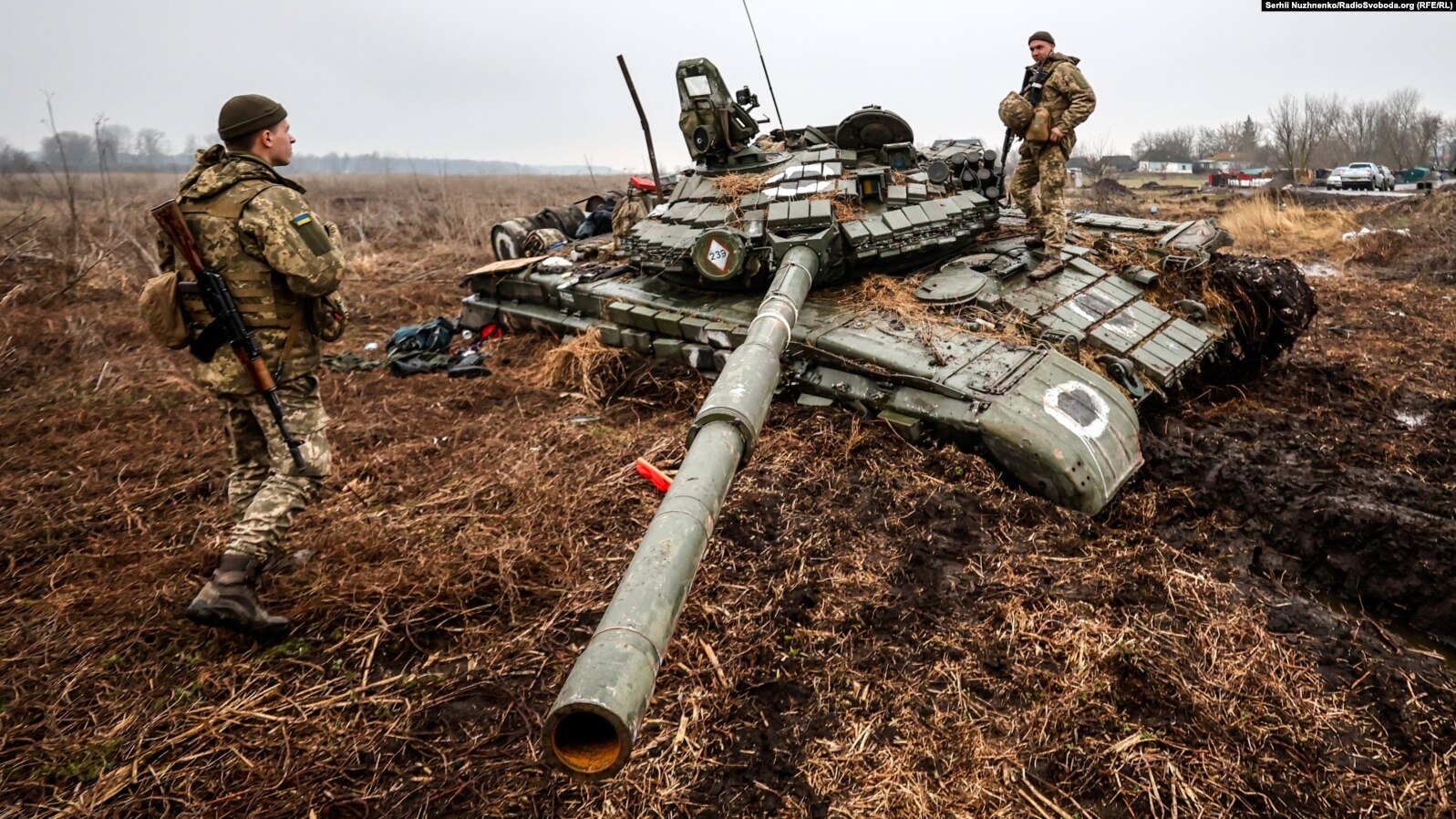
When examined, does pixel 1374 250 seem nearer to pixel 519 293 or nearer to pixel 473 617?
pixel 519 293

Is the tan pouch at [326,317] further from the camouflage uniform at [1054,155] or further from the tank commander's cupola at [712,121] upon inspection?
the camouflage uniform at [1054,155]

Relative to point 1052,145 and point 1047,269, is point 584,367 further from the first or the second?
point 1052,145

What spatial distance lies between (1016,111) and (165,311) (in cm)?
632

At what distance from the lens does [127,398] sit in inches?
265

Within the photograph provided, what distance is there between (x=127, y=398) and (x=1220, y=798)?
8.10 metres

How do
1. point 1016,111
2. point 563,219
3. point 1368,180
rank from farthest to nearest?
point 1368,180 → point 563,219 → point 1016,111

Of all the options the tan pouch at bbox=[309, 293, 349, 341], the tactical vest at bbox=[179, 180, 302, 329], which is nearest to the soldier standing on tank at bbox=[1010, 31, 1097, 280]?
the tan pouch at bbox=[309, 293, 349, 341]

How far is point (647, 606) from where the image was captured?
74.1 inches

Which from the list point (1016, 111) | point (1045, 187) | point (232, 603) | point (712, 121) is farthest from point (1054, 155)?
point (232, 603)

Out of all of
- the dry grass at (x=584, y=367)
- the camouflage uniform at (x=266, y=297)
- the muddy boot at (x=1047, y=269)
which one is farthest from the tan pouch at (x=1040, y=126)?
the camouflage uniform at (x=266, y=297)

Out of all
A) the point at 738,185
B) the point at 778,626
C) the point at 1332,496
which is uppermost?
the point at 738,185

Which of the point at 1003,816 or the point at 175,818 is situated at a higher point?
the point at 175,818

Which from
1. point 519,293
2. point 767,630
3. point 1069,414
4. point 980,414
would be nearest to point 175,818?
point 767,630

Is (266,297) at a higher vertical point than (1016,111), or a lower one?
higher
